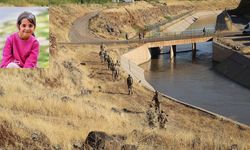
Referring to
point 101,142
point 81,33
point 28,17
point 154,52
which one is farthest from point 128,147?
point 154,52

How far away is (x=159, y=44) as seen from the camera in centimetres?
7450

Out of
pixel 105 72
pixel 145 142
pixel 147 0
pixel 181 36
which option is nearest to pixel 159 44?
pixel 181 36

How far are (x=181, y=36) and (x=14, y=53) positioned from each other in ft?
200

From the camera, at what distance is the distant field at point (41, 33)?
19.9 m

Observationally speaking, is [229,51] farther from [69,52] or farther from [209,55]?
[69,52]

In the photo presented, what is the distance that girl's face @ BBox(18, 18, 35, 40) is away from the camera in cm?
1962

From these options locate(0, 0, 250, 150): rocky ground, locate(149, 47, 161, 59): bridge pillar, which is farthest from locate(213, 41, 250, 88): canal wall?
locate(0, 0, 250, 150): rocky ground

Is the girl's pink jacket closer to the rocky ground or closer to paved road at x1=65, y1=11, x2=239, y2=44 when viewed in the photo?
the rocky ground

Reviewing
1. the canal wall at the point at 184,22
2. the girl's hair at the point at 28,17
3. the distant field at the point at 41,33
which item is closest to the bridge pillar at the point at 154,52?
the canal wall at the point at 184,22

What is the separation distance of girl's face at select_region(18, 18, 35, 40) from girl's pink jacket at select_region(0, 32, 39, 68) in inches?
6.1

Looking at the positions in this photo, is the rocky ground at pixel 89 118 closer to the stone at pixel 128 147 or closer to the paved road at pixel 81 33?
the stone at pixel 128 147

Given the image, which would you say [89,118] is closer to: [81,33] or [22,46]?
[22,46]

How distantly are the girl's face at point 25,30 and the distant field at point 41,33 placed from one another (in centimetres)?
38

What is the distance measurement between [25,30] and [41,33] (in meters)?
0.86
